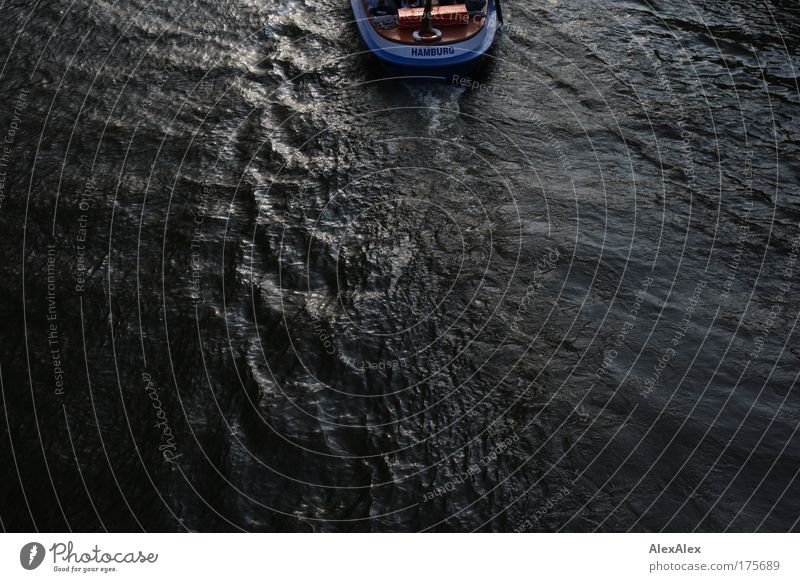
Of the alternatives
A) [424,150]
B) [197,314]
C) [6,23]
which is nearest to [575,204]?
[424,150]

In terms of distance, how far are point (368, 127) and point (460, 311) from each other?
8239 mm

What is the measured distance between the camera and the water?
51.5 ft

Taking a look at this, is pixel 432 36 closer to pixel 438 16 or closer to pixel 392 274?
pixel 438 16

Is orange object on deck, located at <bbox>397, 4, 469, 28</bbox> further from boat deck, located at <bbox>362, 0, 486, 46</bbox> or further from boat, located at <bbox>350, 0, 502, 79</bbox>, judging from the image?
boat deck, located at <bbox>362, 0, 486, 46</bbox>

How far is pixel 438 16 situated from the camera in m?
26.5

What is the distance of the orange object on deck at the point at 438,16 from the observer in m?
26.4

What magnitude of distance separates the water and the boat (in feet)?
2.64

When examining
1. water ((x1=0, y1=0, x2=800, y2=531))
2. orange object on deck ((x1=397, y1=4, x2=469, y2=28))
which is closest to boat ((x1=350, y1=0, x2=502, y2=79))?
orange object on deck ((x1=397, y1=4, x2=469, y2=28))

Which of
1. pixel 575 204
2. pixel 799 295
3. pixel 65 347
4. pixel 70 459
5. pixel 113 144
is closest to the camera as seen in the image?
pixel 70 459

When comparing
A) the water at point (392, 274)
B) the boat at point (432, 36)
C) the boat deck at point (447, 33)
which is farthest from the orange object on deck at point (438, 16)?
the water at point (392, 274)

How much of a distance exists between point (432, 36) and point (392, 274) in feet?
32.7

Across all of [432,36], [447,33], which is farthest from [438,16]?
[432,36]

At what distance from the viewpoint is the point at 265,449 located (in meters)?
16.2

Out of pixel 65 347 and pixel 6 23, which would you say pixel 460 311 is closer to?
pixel 65 347
